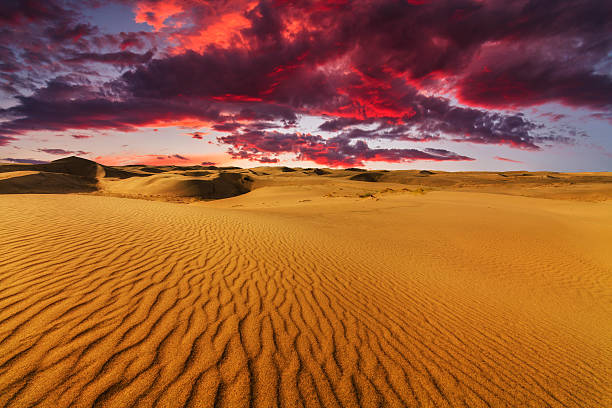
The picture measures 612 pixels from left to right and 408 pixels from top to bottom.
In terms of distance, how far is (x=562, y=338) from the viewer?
13.5ft

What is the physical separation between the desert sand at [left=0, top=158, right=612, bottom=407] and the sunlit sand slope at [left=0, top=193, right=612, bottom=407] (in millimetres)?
20

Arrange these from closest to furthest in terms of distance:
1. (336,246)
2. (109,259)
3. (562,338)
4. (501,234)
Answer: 1. (562,338)
2. (109,259)
3. (336,246)
4. (501,234)

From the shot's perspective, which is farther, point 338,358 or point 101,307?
point 101,307

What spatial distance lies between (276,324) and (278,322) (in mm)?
62

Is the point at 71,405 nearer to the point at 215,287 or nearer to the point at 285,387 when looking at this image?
the point at 285,387

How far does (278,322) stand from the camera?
139 inches

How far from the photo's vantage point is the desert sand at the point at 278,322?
2408 mm

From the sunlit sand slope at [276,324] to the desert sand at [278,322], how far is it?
0.02m

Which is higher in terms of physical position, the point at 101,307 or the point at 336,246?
the point at 101,307

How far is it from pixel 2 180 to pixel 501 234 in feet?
161

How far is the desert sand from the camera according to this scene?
2408mm

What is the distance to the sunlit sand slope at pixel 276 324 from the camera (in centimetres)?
240

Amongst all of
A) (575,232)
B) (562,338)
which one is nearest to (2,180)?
(562,338)

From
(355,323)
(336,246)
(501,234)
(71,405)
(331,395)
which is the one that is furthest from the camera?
(501,234)
